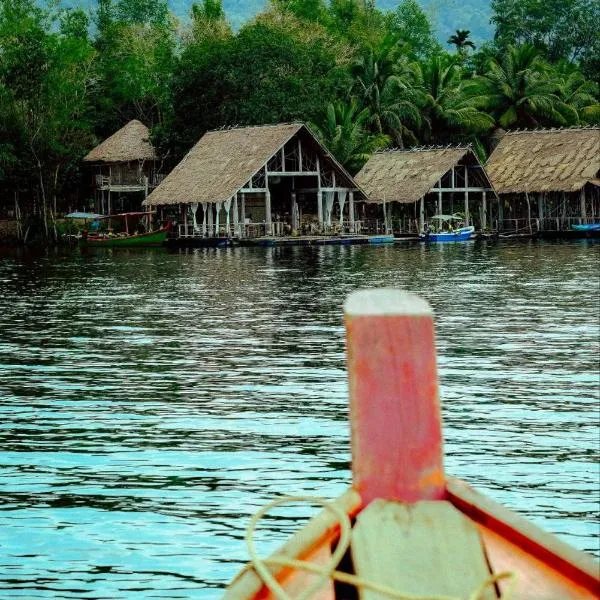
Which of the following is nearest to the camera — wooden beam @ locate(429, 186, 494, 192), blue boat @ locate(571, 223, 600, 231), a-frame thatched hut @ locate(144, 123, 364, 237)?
a-frame thatched hut @ locate(144, 123, 364, 237)

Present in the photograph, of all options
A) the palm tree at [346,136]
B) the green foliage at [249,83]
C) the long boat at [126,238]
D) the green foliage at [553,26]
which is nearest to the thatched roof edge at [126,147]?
the long boat at [126,238]

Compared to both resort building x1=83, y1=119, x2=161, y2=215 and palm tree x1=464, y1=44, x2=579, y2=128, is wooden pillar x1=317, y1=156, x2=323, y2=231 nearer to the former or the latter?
palm tree x1=464, y1=44, x2=579, y2=128

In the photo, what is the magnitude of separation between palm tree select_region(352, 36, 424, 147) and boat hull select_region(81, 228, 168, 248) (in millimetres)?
10866

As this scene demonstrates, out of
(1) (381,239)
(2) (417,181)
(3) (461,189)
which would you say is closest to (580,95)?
(3) (461,189)

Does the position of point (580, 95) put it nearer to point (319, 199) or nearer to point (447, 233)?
point (447, 233)

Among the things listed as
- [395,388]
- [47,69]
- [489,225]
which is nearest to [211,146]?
[47,69]

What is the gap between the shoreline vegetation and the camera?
58.2 m

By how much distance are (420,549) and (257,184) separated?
2038 inches

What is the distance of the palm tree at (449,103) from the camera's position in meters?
61.8

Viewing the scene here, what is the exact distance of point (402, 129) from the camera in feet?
207

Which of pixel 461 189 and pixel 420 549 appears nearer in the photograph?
pixel 420 549

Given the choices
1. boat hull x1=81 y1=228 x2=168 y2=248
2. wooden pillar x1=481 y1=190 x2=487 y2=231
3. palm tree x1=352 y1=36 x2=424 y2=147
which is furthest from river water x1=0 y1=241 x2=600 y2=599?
palm tree x1=352 y1=36 x2=424 y2=147

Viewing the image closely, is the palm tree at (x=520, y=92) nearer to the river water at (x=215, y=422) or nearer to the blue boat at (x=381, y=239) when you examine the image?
the blue boat at (x=381, y=239)

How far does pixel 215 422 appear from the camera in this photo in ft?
38.3
